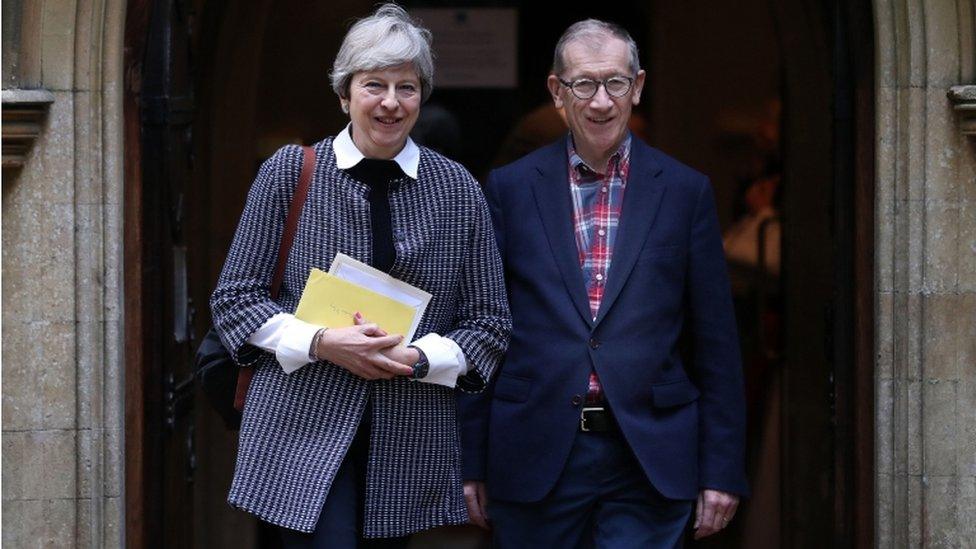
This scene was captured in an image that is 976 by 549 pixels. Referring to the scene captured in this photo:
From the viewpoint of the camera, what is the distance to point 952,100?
4848mm

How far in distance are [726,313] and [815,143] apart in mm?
2126

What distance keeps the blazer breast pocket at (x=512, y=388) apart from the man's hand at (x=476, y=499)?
240 millimetres

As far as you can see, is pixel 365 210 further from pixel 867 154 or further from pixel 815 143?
pixel 815 143

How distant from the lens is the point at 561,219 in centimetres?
455

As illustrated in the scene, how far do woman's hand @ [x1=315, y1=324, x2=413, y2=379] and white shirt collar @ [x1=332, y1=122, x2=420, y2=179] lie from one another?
0.39 meters

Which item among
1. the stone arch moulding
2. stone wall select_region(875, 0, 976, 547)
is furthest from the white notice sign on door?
stone wall select_region(875, 0, 976, 547)

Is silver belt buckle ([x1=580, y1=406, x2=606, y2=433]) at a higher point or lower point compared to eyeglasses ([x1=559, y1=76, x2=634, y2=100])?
lower

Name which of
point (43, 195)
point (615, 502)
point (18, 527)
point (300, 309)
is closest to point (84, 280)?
point (43, 195)

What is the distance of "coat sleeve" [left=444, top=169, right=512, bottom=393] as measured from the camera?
13.9 feet

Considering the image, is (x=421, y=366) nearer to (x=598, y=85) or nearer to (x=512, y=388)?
(x=512, y=388)

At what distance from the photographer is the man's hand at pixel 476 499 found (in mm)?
4641

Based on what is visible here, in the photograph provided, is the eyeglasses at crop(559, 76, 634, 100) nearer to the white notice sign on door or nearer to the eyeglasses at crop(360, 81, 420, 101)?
the eyeglasses at crop(360, 81, 420, 101)

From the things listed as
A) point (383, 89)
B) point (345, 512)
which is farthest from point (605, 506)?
point (383, 89)

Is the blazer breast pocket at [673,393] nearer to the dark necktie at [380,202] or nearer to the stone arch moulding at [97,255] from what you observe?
the dark necktie at [380,202]
